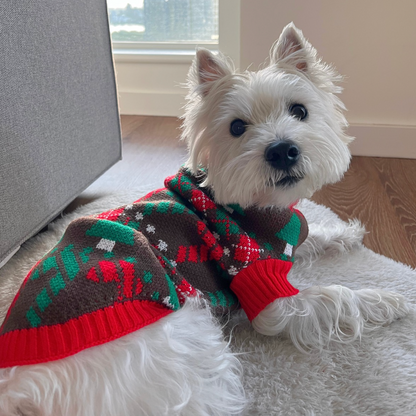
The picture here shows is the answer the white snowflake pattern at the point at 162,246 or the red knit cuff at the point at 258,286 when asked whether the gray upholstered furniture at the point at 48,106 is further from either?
the red knit cuff at the point at 258,286

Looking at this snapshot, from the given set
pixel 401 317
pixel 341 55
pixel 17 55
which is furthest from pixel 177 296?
pixel 341 55

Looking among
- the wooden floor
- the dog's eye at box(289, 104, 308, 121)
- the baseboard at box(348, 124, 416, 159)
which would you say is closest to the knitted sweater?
the dog's eye at box(289, 104, 308, 121)

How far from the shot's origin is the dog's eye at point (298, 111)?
42.2 inches

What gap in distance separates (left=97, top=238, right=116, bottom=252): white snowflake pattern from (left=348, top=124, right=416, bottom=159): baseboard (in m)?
1.84

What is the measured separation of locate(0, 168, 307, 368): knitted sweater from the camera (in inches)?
29.3

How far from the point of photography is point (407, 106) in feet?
7.27

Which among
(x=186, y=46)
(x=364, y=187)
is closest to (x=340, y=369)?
(x=364, y=187)

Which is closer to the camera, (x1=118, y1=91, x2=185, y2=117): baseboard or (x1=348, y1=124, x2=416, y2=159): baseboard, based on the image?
(x1=348, y1=124, x2=416, y2=159): baseboard

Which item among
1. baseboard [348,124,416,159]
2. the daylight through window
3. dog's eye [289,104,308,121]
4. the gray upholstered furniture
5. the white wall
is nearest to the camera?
dog's eye [289,104,308,121]

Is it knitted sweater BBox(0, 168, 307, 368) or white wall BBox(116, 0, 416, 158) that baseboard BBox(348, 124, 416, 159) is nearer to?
white wall BBox(116, 0, 416, 158)

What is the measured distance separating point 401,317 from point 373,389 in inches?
10.7

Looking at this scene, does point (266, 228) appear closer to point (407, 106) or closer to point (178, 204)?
point (178, 204)

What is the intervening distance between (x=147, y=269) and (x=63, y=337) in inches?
8.4

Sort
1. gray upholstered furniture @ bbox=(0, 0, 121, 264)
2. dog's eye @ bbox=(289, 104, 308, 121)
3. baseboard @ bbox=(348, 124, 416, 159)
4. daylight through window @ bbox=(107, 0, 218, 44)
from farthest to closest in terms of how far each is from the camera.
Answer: daylight through window @ bbox=(107, 0, 218, 44), baseboard @ bbox=(348, 124, 416, 159), gray upholstered furniture @ bbox=(0, 0, 121, 264), dog's eye @ bbox=(289, 104, 308, 121)
